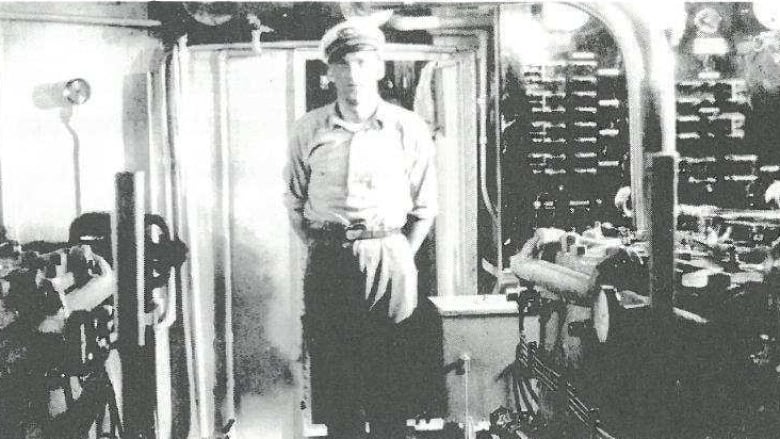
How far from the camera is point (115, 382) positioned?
2.06 metres

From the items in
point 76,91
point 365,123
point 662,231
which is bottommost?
point 662,231

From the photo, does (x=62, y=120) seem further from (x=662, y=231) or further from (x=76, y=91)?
(x=662, y=231)

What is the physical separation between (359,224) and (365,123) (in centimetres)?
34

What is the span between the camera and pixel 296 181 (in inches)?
83.1

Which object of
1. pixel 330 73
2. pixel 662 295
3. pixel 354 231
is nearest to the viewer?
pixel 662 295

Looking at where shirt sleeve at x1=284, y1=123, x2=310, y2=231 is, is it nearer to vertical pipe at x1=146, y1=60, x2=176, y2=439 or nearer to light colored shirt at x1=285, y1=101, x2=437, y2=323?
light colored shirt at x1=285, y1=101, x2=437, y2=323

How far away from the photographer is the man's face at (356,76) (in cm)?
210

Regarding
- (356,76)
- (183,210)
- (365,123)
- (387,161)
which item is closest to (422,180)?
(387,161)

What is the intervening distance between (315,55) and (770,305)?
1634mm

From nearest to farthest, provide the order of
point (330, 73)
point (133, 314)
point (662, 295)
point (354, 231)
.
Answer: point (662, 295) < point (133, 314) < point (354, 231) < point (330, 73)

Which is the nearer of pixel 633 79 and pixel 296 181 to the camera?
pixel 296 181

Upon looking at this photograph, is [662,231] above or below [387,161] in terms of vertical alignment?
below

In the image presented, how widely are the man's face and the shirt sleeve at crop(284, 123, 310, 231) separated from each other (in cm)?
21

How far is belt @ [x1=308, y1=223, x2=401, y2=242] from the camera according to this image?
2027 millimetres
